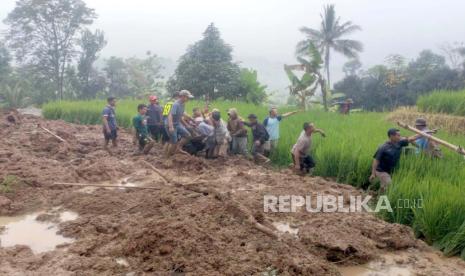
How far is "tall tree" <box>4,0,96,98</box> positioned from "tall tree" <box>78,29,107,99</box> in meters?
1.48

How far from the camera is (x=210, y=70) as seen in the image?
20.1m

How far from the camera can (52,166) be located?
8602 millimetres

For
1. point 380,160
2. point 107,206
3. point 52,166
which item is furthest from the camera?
point 52,166

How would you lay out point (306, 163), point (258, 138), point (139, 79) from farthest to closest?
point (139, 79)
point (258, 138)
point (306, 163)

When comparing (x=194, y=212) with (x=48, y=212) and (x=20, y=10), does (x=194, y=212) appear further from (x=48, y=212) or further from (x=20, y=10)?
(x=20, y=10)

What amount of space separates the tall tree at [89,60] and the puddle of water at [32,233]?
24912mm

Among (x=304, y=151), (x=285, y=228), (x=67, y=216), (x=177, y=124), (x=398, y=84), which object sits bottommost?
(x=285, y=228)

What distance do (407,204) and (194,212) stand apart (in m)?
2.90

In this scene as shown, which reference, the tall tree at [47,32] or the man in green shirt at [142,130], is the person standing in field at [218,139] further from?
the tall tree at [47,32]

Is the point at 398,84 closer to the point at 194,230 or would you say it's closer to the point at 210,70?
the point at 210,70

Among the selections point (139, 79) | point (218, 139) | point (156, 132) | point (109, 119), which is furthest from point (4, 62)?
point (218, 139)

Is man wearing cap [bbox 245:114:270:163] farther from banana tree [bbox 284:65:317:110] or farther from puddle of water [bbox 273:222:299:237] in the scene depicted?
banana tree [bbox 284:65:317:110]

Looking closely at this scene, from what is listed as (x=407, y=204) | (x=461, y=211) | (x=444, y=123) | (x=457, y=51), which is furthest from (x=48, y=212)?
(x=457, y=51)

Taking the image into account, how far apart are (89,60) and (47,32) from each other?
4.24 meters
